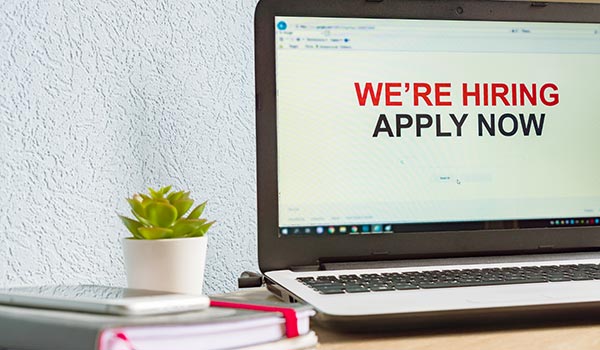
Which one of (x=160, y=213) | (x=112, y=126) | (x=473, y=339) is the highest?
(x=112, y=126)

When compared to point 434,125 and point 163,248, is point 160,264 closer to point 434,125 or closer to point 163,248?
point 163,248

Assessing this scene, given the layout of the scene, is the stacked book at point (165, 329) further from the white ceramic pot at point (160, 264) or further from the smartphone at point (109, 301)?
the white ceramic pot at point (160, 264)

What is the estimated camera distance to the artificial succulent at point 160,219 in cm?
69

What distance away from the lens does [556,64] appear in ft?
2.98

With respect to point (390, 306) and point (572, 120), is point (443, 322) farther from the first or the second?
point (572, 120)

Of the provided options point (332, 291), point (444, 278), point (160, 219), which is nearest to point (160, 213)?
point (160, 219)

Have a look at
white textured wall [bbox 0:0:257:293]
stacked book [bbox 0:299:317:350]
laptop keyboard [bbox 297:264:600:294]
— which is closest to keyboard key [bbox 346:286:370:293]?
laptop keyboard [bbox 297:264:600:294]

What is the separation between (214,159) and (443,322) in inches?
17.8

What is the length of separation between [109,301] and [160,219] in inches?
9.1

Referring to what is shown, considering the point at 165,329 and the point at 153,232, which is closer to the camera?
the point at 165,329

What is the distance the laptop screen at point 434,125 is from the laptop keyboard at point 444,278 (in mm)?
95

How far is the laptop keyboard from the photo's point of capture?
671 millimetres

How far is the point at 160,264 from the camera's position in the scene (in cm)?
68

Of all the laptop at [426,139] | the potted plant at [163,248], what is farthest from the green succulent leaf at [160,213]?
the laptop at [426,139]
